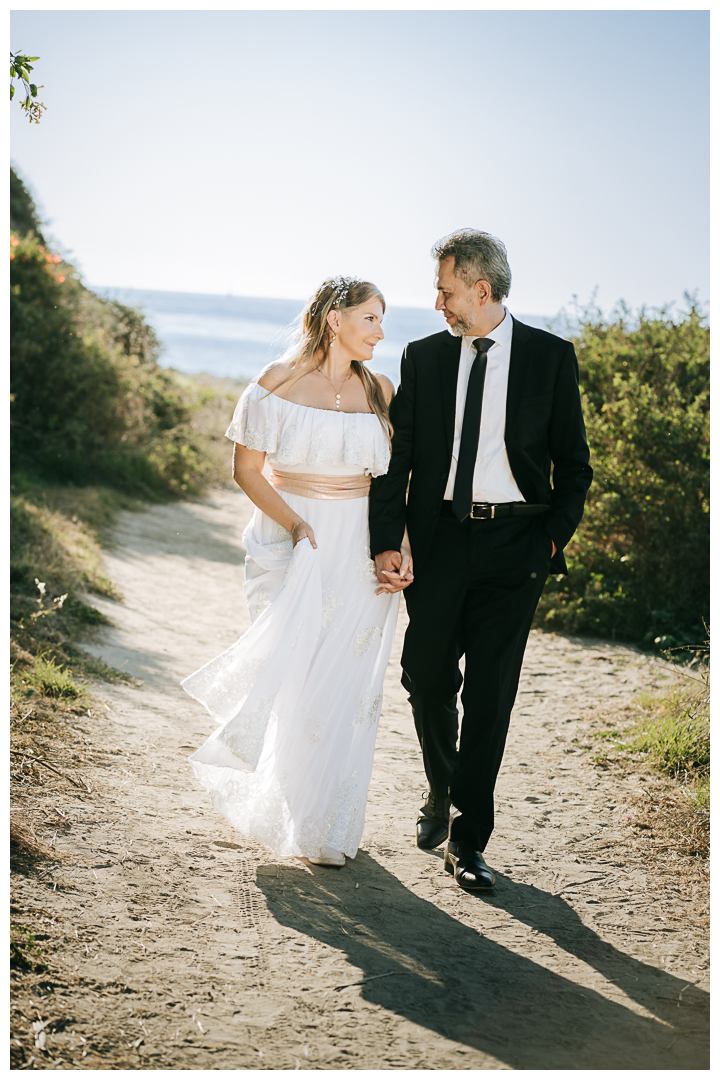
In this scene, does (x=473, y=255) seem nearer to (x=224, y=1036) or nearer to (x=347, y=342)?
(x=347, y=342)

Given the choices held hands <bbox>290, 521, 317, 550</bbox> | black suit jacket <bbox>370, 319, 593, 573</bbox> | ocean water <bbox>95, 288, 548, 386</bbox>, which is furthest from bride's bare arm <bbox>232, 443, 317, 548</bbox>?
ocean water <bbox>95, 288, 548, 386</bbox>

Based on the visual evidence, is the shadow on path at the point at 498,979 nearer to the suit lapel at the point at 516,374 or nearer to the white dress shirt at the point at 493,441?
the white dress shirt at the point at 493,441

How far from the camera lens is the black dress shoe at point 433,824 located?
3.89m

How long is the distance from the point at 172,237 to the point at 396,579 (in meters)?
102

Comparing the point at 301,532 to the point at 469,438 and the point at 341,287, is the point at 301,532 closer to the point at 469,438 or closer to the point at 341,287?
the point at 469,438

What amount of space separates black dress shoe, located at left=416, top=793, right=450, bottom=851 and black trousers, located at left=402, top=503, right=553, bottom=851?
0.28 metres

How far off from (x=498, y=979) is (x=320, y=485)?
1976 millimetres

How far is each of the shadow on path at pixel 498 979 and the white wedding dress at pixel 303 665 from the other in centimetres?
24

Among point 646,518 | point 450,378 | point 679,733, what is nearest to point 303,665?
point 450,378

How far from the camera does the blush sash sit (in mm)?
3723

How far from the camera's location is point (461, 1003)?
2.75 m

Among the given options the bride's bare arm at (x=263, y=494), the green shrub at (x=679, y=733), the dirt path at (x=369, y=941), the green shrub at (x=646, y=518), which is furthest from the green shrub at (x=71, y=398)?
the green shrub at (x=679, y=733)

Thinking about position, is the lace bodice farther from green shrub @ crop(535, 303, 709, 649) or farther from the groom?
green shrub @ crop(535, 303, 709, 649)

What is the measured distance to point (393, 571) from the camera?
12.1 feet
